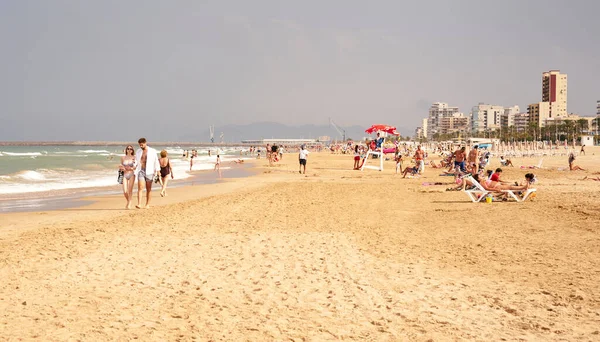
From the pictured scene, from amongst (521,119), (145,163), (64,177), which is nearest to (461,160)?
Result: (145,163)

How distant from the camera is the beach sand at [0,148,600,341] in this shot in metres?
3.89

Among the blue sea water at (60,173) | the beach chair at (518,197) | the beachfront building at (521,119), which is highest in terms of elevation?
the beachfront building at (521,119)

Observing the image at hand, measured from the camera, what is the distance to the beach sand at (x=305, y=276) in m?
3.89

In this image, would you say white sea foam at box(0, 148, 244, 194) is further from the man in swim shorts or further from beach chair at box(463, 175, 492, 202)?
beach chair at box(463, 175, 492, 202)

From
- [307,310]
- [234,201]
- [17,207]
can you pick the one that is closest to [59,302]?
[307,310]

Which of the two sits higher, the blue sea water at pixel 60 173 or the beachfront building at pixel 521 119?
the beachfront building at pixel 521 119

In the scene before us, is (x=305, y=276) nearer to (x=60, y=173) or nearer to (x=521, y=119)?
(x=60, y=173)

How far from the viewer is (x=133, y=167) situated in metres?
10.8

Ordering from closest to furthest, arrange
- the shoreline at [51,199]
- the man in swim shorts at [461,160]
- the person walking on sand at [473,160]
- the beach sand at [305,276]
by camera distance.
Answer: the beach sand at [305,276] → the shoreline at [51,199] → the person walking on sand at [473,160] → the man in swim shorts at [461,160]

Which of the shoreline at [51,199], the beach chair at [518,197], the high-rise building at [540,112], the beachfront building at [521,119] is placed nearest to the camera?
the beach chair at [518,197]

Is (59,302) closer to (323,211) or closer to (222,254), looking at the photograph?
(222,254)

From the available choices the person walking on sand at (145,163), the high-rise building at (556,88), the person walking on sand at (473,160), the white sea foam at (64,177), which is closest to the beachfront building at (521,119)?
the high-rise building at (556,88)

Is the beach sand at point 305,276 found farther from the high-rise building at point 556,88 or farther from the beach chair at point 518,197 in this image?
the high-rise building at point 556,88

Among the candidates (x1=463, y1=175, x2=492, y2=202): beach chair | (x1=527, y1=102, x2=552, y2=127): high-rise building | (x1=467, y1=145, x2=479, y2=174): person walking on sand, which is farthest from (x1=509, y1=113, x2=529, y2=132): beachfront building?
(x1=463, y1=175, x2=492, y2=202): beach chair
